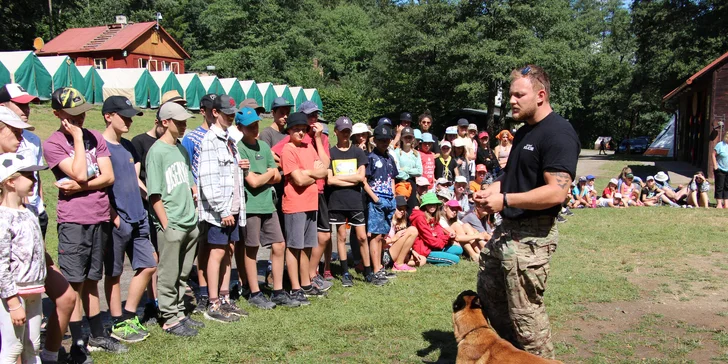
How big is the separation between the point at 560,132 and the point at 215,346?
328 centimetres

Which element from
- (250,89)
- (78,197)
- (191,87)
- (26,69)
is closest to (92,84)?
(26,69)

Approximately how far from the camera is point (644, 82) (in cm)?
3766

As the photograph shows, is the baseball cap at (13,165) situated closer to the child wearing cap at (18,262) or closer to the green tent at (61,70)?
the child wearing cap at (18,262)

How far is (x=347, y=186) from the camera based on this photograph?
7.41 metres

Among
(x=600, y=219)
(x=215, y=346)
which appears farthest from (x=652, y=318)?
(x=600, y=219)

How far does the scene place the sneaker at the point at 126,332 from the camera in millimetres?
5133

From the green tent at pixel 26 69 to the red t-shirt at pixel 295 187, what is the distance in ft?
80.2

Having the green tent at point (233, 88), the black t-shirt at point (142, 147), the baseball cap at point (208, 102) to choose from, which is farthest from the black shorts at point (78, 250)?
the green tent at point (233, 88)

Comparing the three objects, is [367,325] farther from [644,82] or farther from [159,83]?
[644,82]

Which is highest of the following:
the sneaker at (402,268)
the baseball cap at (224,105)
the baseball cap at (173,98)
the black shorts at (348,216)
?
the baseball cap at (173,98)

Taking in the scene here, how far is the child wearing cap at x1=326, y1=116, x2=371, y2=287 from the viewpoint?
7.42m

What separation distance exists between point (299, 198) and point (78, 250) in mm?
2534

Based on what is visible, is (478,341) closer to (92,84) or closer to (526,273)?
(526,273)

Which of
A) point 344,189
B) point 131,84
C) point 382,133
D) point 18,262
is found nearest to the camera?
point 18,262
